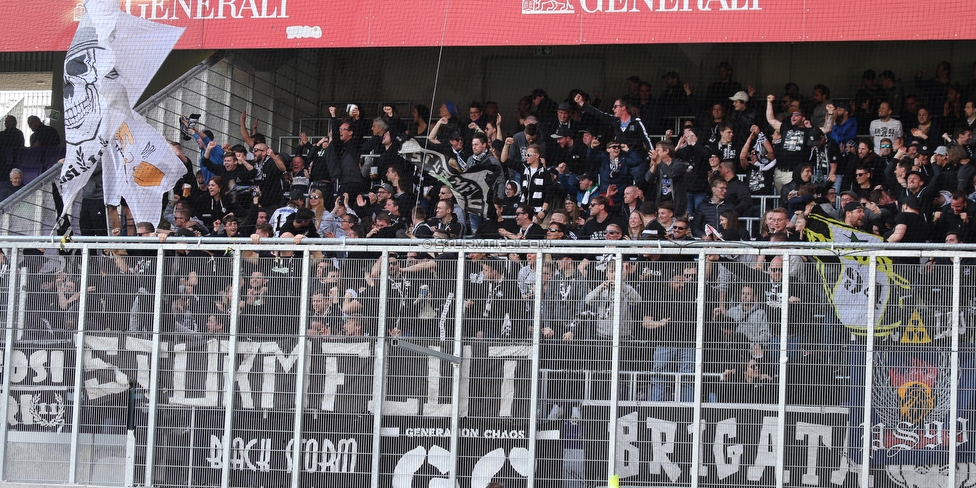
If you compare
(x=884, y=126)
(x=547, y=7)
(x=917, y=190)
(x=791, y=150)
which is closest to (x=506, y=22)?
(x=547, y=7)

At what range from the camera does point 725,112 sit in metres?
14.5

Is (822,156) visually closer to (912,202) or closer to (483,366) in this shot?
(912,202)

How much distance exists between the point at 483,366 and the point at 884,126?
752cm

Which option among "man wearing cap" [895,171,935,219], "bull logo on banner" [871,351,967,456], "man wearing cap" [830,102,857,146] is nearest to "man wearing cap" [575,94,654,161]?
"man wearing cap" [830,102,857,146]

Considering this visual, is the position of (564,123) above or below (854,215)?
above

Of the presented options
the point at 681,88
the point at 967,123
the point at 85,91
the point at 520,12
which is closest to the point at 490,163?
the point at 520,12

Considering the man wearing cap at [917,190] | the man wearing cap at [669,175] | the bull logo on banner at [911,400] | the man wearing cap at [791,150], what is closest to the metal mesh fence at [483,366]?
the bull logo on banner at [911,400]

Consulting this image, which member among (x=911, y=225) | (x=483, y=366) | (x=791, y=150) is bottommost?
(x=483, y=366)

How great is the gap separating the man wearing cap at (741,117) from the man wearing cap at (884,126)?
1483mm

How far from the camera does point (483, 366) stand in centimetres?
903

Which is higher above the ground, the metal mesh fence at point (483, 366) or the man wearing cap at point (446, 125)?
the man wearing cap at point (446, 125)

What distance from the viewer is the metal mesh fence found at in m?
8.60

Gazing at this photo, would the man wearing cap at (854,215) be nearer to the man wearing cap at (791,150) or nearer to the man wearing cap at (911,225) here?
the man wearing cap at (911,225)

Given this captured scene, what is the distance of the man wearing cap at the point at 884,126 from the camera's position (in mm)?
14062
